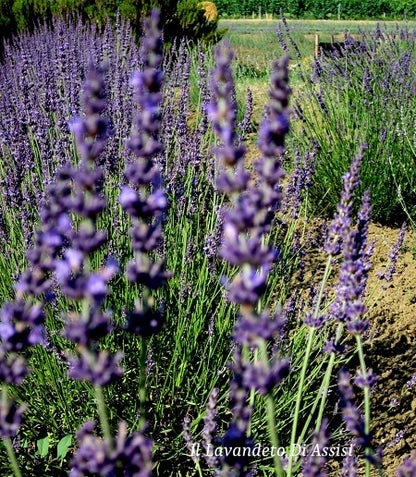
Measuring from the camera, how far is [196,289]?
115 inches

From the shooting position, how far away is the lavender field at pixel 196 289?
908 millimetres

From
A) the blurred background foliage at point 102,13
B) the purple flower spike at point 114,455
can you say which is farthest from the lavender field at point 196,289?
the blurred background foliage at point 102,13

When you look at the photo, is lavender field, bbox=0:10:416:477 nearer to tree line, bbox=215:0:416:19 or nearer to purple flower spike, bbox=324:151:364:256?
purple flower spike, bbox=324:151:364:256

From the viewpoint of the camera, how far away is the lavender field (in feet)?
2.98

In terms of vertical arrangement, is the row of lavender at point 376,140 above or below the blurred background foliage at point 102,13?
below

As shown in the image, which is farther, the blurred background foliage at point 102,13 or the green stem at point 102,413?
the blurred background foliage at point 102,13

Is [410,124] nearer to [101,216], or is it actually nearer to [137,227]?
[101,216]

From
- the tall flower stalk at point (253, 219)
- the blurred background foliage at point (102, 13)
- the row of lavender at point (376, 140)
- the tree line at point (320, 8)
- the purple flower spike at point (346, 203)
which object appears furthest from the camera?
the tree line at point (320, 8)

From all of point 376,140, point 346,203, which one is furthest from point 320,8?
point 346,203

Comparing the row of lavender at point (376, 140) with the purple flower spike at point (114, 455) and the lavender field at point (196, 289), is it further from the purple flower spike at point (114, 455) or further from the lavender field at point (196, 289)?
the purple flower spike at point (114, 455)

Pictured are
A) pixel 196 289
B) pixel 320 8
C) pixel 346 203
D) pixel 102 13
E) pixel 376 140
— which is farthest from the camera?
pixel 320 8

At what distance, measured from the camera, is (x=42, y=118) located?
3770mm

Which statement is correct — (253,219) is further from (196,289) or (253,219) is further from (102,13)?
(102,13)

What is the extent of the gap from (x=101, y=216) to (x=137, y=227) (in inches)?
82.6
